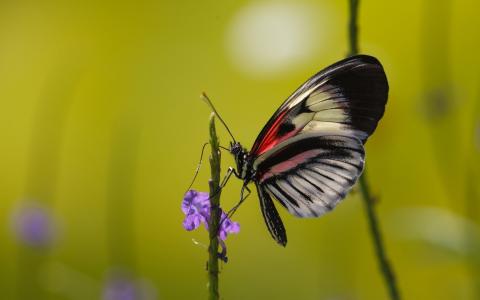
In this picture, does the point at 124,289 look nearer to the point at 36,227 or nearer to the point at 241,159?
the point at 36,227

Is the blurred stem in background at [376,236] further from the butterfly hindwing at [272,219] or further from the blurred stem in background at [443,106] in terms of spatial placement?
the blurred stem in background at [443,106]

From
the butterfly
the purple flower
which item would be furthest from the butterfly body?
the purple flower

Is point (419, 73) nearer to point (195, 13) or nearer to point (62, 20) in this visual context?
point (195, 13)

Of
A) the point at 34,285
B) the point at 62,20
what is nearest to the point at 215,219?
the point at 34,285

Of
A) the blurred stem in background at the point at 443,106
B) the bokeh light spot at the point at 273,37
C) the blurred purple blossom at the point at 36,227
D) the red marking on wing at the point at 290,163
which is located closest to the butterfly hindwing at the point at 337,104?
the red marking on wing at the point at 290,163

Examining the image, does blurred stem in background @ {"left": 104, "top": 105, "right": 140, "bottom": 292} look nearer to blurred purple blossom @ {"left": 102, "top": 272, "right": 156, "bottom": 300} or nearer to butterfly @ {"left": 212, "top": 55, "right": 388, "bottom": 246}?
blurred purple blossom @ {"left": 102, "top": 272, "right": 156, "bottom": 300}

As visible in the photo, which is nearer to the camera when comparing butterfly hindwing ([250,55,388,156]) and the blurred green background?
butterfly hindwing ([250,55,388,156])
